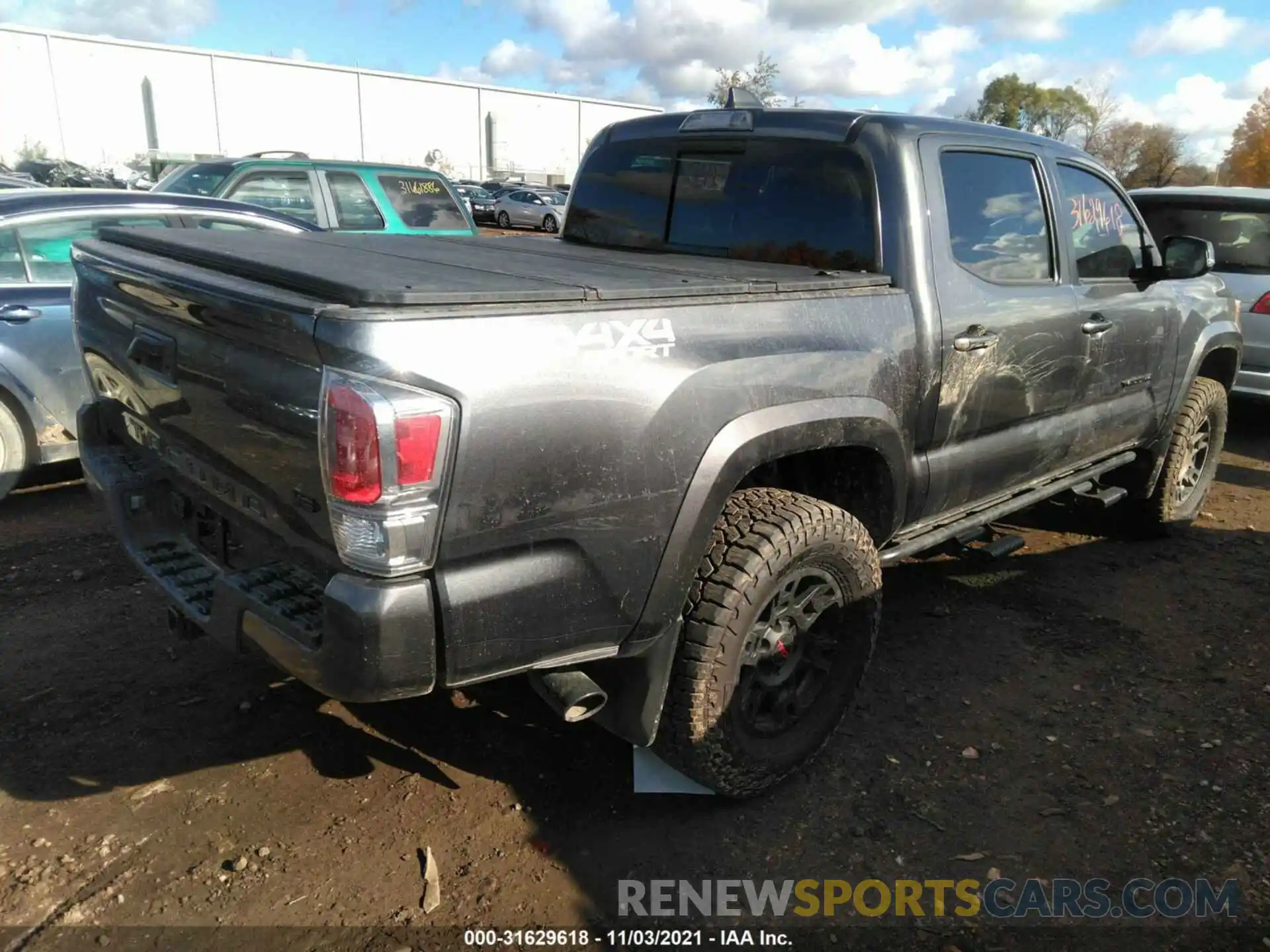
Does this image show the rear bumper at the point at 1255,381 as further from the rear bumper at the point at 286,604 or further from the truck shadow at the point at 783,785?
the rear bumper at the point at 286,604

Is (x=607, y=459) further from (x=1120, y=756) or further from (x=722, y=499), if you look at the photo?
(x=1120, y=756)

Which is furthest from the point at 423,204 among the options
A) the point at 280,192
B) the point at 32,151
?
the point at 32,151

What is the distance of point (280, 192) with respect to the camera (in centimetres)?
838

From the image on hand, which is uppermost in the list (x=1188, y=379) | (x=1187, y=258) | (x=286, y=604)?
(x=1187, y=258)

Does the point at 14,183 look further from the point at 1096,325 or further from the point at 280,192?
the point at 1096,325

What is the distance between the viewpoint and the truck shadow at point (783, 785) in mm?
2719

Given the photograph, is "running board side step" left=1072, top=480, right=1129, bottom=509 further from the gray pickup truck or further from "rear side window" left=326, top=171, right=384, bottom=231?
"rear side window" left=326, top=171, right=384, bottom=231

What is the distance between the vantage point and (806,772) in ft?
10.0

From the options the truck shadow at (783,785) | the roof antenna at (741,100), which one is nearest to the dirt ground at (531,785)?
the truck shadow at (783,785)

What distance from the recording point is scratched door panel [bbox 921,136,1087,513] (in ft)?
10.4

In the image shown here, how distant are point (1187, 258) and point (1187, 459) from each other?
1.28 metres

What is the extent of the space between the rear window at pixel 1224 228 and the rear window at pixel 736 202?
466 cm

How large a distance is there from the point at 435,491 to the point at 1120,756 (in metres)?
2.56
